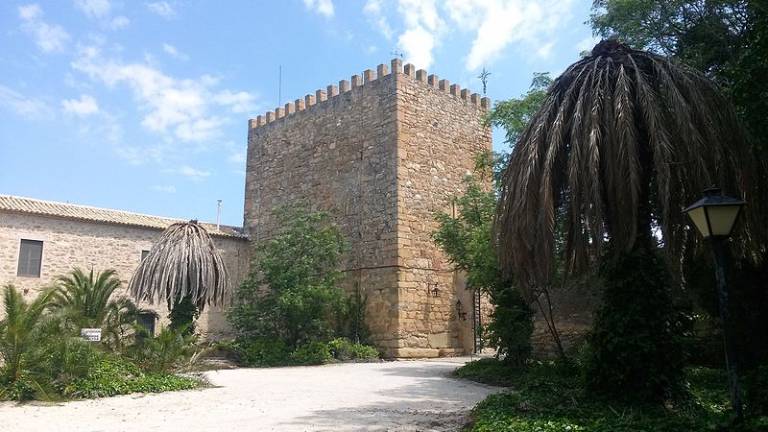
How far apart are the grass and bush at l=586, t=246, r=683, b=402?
25cm

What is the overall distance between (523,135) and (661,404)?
3821 mm

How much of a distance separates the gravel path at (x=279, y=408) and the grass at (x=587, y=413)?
0.67 metres

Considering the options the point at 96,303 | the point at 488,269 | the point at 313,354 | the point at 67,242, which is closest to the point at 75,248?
the point at 67,242

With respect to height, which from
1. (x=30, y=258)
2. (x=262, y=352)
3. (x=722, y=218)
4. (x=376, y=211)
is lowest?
(x=262, y=352)

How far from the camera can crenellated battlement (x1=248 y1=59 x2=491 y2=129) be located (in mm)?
19359

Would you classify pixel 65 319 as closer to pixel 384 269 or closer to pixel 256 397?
pixel 256 397

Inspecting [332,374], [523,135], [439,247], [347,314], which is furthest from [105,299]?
[523,135]

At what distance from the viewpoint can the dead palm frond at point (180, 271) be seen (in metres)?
15.0

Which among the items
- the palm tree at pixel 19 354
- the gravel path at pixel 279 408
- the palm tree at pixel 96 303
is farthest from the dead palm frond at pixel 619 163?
the palm tree at pixel 96 303

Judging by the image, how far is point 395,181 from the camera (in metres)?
18.3

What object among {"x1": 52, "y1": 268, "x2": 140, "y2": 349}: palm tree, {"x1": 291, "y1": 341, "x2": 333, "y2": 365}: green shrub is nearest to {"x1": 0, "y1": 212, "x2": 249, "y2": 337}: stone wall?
{"x1": 52, "y1": 268, "x2": 140, "y2": 349}: palm tree

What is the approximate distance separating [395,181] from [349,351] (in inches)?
206

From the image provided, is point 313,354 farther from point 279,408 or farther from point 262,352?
point 279,408

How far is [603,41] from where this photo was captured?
8.46m
